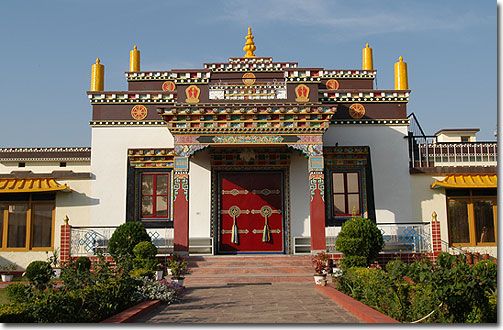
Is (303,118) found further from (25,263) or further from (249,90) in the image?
(25,263)

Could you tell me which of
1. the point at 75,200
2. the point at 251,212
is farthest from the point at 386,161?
the point at 75,200

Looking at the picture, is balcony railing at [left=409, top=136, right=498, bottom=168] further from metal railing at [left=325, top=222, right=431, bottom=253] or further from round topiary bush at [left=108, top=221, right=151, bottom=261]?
round topiary bush at [left=108, top=221, right=151, bottom=261]

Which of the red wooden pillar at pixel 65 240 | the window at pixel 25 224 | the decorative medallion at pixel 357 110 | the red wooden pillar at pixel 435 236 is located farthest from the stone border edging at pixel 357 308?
the window at pixel 25 224

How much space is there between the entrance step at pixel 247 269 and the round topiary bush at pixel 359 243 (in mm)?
1111

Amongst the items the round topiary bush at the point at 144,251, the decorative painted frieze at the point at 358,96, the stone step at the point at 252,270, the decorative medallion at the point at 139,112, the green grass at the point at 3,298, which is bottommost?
the green grass at the point at 3,298

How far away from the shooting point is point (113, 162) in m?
18.1

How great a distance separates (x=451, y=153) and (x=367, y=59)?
189 inches

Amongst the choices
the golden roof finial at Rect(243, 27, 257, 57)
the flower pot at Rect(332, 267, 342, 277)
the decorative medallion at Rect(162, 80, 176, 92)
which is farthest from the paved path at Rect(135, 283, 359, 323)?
the golden roof finial at Rect(243, 27, 257, 57)

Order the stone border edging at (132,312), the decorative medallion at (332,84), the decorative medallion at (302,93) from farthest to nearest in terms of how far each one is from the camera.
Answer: the decorative medallion at (332,84)
the decorative medallion at (302,93)
the stone border edging at (132,312)

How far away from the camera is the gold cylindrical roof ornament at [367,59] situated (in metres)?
21.1

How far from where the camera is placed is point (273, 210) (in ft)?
58.6

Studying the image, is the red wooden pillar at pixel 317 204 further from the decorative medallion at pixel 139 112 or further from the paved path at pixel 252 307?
the decorative medallion at pixel 139 112

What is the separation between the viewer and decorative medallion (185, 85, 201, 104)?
16.6 meters

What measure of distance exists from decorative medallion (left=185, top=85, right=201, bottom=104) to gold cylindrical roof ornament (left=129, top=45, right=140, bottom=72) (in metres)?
5.01
